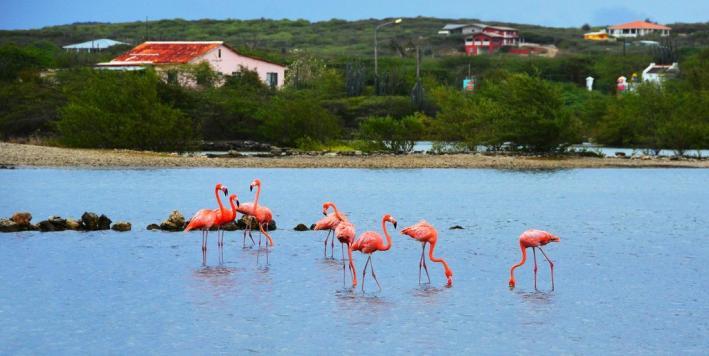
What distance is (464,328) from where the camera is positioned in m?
16.3

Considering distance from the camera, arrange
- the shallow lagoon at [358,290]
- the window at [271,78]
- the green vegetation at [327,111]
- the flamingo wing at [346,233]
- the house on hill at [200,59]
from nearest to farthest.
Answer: the shallow lagoon at [358,290]
the flamingo wing at [346,233]
the green vegetation at [327,111]
the house on hill at [200,59]
the window at [271,78]

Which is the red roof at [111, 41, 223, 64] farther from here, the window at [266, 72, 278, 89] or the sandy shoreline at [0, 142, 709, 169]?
the sandy shoreline at [0, 142, 709, 169]

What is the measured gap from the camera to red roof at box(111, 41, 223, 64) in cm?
8261

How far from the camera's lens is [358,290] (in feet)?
63.0

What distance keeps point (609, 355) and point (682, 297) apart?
4572 mm

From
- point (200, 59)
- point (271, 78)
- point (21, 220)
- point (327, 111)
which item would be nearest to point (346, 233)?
point (21, 220)

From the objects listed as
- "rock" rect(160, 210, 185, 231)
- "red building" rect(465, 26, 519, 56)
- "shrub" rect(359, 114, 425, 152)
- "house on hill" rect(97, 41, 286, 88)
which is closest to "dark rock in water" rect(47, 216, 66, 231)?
"rock" rect(160, 210, 185, 231)

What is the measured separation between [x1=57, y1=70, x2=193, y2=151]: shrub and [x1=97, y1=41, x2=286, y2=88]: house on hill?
2544 centimetres

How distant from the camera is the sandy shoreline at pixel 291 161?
4820 centimetres

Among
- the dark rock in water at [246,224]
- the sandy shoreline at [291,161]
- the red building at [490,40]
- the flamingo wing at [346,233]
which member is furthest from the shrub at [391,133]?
the red building at [490,40]

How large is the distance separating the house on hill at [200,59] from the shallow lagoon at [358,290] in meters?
46.9

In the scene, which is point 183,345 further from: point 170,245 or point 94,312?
point 170,245

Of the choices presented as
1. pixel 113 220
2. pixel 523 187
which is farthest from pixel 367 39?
pixel 113 220

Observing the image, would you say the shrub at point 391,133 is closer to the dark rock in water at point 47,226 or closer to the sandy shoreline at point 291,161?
the sandy shoreline at point 291,161
